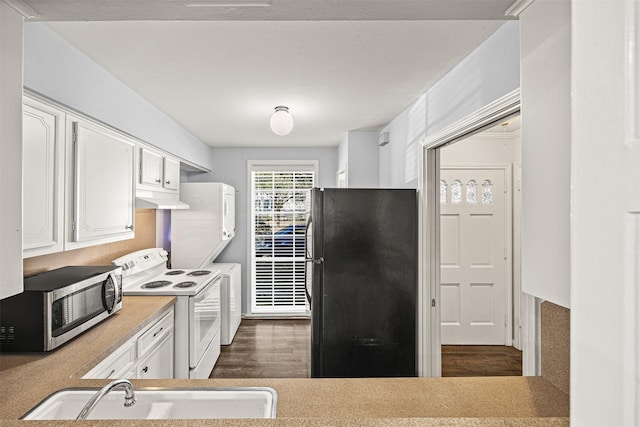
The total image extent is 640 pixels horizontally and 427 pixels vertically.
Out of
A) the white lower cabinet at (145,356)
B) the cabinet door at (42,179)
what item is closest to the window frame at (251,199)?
the white lower cabinet at (145,356)

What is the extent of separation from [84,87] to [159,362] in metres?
1.79

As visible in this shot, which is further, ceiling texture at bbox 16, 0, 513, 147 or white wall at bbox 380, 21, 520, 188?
white wall at bbox 380, 21, 520, 188

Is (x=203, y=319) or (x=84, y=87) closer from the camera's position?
(x=84, y=87)

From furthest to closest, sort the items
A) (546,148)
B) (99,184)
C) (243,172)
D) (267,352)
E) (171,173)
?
(243,172) < (267,352) < (171,173) < (99,184) < (546,148)

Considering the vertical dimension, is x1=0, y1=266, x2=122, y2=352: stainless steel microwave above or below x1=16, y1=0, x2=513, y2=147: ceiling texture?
below

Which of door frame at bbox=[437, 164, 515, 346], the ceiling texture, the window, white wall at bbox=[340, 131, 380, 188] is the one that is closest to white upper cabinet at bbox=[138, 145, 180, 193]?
the ceiling texture

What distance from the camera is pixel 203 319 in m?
3.04

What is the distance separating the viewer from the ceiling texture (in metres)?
1.02

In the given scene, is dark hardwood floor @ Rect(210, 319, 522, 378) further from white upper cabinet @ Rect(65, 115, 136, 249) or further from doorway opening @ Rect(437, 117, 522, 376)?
white upper cabinet @ Rect(65, 115, 136, 249)

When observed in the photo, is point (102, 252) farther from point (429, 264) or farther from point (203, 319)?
point (429, 264)

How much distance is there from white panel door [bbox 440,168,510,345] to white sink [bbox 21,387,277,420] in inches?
123

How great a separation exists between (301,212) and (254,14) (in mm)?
3975

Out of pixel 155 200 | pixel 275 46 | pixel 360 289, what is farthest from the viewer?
pixel 155 200

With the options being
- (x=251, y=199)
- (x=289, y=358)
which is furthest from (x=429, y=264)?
(x=251, y=199)
